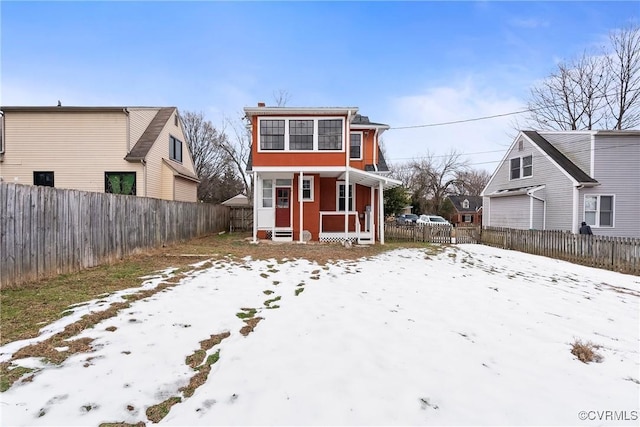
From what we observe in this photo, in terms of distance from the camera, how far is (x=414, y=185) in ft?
160

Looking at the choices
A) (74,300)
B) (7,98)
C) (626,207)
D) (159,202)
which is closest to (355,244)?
(159,202)

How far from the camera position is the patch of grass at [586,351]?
3.62 meters

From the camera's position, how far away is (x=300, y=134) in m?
13.9

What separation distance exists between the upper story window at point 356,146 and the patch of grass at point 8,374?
1461cm

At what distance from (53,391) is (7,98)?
87.2 feet

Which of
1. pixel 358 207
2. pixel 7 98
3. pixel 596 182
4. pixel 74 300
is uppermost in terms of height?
pixel 7 98

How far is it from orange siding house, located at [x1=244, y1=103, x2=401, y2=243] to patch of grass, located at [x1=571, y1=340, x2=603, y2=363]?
973cm

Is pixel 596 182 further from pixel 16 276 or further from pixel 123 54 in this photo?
pixel 123 54

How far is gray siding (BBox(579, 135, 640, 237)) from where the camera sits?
1542 cm

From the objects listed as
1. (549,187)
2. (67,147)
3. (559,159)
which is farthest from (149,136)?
(559,159)

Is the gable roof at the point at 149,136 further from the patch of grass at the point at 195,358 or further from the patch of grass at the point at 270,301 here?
the patch of grass at the point at 195,358

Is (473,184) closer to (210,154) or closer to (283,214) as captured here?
(210,154)

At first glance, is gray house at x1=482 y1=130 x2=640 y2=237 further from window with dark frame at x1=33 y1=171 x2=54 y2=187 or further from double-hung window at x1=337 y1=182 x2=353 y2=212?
window with dark frame at x1=33 y1=171 x2=54 y2=187

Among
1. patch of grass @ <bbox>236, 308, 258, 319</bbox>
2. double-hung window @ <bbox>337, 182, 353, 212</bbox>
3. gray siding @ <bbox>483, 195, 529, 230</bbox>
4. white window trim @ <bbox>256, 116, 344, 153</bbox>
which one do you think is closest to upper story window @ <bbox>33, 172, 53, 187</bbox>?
Answer: white window trim @ <bbox>256, 116, 344, 153</bbox>
